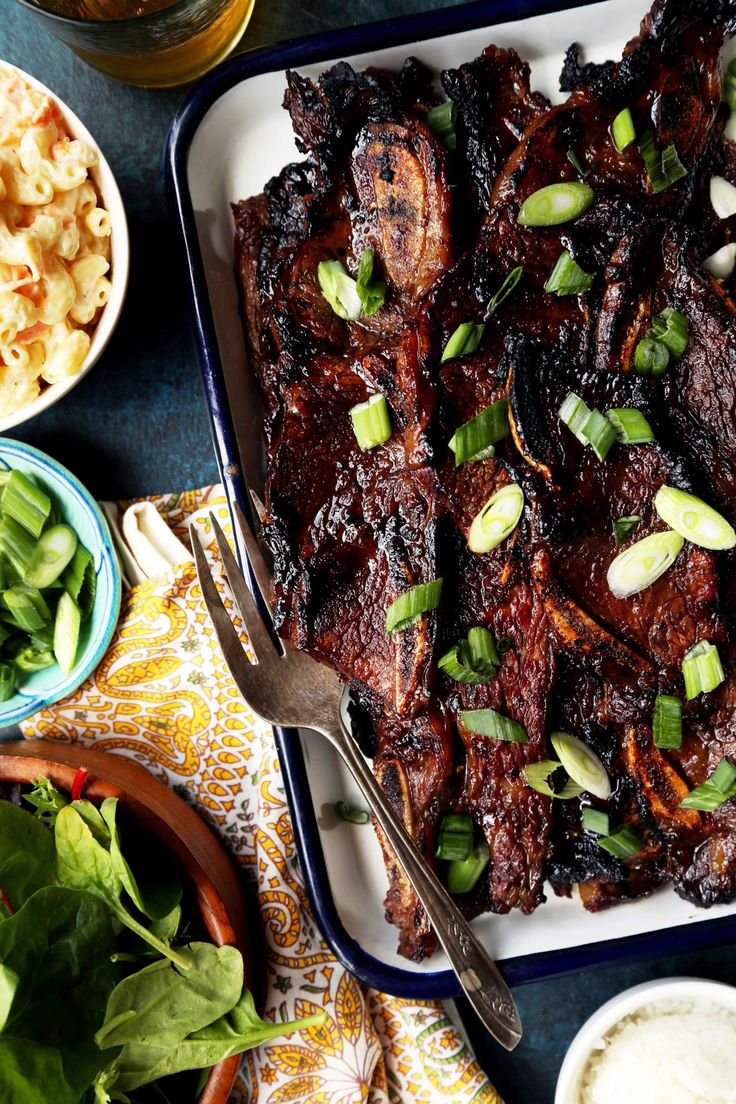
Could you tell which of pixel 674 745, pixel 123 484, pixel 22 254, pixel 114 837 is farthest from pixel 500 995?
pixel 22 254

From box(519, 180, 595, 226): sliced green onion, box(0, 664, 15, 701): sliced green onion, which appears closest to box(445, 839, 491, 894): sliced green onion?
box(0, 664, 15, 701): sliced green onion

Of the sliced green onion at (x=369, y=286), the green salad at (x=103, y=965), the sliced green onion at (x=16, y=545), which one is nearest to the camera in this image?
the green salad at (x=103, y=965)

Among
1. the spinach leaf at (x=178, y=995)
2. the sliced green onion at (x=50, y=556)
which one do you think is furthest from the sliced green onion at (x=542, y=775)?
the sliced green onion at (x=50, y=556)

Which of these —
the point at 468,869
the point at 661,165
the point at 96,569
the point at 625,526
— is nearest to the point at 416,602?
the point at 625,526

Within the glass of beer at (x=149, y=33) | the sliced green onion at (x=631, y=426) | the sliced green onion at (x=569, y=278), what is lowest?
the sliced green onion at (x=631, y=426)

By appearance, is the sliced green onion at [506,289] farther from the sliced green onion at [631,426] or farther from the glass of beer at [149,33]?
the glass of beer at [149,33]

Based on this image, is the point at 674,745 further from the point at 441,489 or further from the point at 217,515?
the point at 217,515

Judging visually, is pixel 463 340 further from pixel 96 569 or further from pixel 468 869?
pixel 468 869
